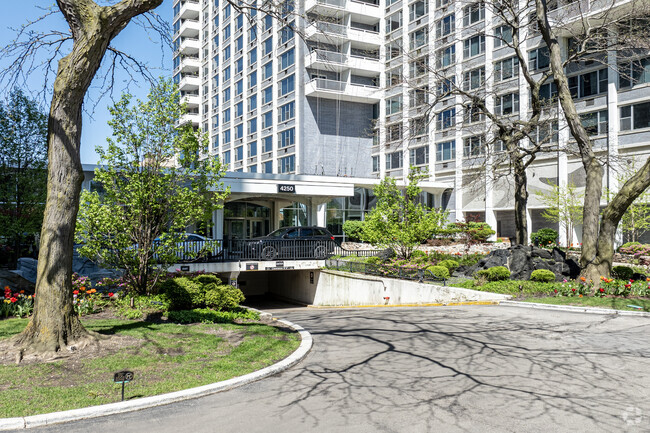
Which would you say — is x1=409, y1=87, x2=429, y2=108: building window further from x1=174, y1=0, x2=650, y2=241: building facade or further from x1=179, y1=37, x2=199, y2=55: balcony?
x1=179, y1=37, x2=199, y2=55: balcony

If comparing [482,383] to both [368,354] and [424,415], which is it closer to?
[424,415]

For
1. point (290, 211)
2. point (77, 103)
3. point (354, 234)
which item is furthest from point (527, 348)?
point (290, 211)

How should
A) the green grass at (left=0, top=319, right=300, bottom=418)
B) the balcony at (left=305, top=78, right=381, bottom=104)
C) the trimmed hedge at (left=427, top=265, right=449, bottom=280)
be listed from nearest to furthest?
the green grass at (left=0, top=319, right=300, bottom=418) → the trimmed hedge at (left=427, top=265, right=449, bottom=280) → the balcony at (left=305, top=78, right=381, bottom=104)

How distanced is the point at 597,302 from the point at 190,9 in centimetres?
6512

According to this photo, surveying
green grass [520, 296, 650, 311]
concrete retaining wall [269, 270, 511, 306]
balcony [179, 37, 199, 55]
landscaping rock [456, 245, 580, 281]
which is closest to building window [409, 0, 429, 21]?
concrete retaining wall [269, 270, 511, 306]

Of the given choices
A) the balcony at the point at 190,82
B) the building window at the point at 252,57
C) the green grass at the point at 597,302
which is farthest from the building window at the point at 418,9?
the green grass at the point at 597,302

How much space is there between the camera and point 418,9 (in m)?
46.0

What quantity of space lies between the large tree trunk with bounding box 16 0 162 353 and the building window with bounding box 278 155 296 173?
38133 millimetres

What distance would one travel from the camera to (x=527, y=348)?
28.9 feet

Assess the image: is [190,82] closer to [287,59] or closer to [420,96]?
[287,59]

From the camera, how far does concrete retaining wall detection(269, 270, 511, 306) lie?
53.3ft

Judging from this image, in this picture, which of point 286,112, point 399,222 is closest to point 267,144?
point 286,112

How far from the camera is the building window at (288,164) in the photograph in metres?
46.8

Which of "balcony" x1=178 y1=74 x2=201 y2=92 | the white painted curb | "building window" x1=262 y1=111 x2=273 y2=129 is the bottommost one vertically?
the white painted curb
